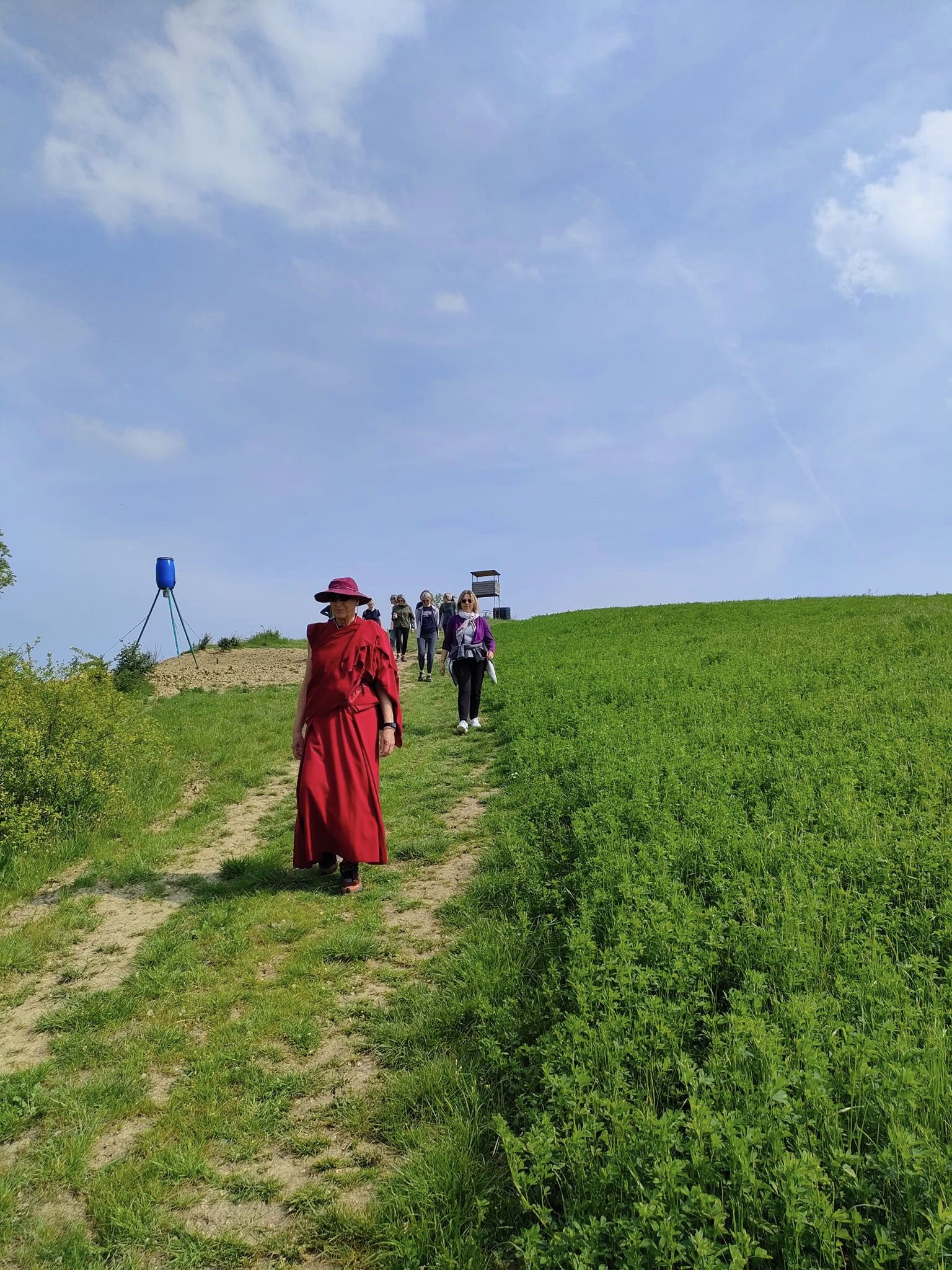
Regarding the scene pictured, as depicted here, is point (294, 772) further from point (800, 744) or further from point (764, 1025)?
point (764, 1025)

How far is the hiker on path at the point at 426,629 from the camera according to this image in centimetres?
1867

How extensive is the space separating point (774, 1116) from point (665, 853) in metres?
2.47

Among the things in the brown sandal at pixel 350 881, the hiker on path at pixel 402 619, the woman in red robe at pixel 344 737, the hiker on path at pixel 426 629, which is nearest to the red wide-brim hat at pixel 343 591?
the woman in red robe at pixel 344 737

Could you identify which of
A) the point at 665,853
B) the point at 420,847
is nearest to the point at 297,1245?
the point at 665,853

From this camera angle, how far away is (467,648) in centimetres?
1241

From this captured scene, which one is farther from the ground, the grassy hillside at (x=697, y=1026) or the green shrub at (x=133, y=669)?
the green shrub at (x=133, y=669)

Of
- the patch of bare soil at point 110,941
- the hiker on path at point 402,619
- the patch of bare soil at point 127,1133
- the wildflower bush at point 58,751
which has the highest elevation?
the hiker on path at point 402,619

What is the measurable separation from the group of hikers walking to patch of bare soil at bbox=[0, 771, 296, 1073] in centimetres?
126

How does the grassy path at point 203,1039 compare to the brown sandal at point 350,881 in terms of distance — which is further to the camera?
the brown sandal at point 350,881

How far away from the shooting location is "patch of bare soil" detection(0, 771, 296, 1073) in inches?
178

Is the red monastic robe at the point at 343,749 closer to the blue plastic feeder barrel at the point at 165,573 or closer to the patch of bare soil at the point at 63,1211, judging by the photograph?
the patch of bare soil at the point at 63,1211

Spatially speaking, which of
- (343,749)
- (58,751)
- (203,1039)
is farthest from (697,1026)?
(58,751)

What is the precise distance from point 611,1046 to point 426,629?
16.4 metres

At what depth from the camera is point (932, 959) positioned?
12.5 feet
